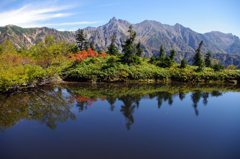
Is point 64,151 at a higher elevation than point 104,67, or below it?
below

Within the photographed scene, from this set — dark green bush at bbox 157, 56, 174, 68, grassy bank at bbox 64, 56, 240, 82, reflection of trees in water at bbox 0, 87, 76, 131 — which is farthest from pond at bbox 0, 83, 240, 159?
dark green bush at bbox 157, 56, 174, 68

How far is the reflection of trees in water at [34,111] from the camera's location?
8.23m

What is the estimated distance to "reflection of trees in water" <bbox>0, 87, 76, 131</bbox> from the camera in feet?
27.0

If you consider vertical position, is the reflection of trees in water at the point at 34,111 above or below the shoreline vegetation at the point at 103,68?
below

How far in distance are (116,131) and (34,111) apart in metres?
6.17

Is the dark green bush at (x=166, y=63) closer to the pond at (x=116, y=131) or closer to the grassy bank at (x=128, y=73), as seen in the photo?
the grassy bank at (x=128, y=73)

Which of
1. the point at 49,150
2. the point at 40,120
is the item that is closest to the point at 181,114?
the point at 49,150

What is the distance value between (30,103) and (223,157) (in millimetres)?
12441

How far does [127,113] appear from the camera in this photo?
972cm

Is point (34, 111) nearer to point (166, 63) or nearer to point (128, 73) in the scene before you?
point (128, 73)

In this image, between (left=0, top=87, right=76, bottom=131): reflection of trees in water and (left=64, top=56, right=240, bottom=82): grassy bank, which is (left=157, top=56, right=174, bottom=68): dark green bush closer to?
(left=64, top=56, right=240, bottom=82): grassy bank

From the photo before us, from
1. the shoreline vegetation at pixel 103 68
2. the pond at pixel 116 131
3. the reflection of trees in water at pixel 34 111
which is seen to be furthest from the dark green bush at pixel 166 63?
the reflection of trees in water at pixel 34 111

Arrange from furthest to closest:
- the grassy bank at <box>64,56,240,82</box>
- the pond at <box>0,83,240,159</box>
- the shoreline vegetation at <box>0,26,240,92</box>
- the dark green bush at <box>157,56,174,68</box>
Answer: the dark green bush at <box>157,56,174,68</box> → the grassy bank at <box>64,56,240,82</box> → the shoreline vegetation at <box>0,26,240,92</box> → the pond at <box>0,83,240,159</box>

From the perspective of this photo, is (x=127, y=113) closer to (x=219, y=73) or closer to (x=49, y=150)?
(x=49, y=150)
